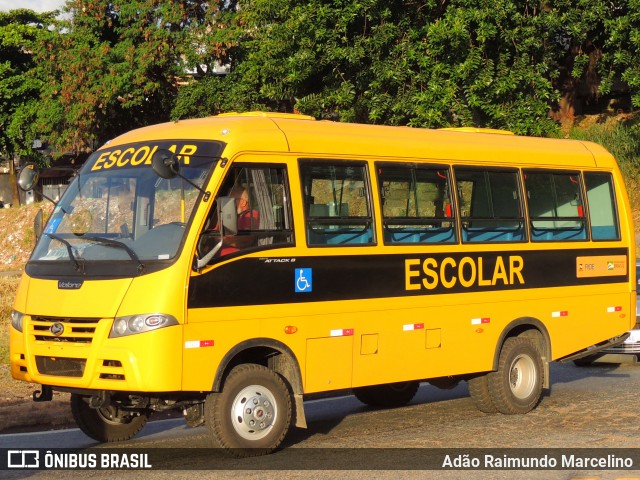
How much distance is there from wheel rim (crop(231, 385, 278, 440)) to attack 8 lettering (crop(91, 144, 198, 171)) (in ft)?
6.75

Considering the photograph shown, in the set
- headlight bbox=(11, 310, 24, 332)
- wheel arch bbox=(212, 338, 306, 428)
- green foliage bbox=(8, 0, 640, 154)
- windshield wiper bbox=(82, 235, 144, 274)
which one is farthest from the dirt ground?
green foliage bbox=(8, 0, 640, 154)

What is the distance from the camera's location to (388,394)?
12867 millimetres

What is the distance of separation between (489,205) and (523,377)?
2.02 meters

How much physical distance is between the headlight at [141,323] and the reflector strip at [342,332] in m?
1.79

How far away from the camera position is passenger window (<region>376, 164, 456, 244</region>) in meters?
10.8

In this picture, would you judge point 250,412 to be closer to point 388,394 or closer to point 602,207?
point 388,394

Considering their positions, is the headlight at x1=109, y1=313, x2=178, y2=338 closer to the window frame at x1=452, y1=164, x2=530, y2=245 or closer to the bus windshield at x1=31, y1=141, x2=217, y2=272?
the bus windshield at x1=31, y1=141, x2=217, y2=272

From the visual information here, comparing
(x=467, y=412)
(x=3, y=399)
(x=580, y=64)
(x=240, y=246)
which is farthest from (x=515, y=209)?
(x=580, y=64)

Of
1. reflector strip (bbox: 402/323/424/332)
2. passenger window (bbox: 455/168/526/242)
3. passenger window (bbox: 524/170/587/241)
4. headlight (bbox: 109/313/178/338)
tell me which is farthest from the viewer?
passenger window (bbox: 524/170/587/241)

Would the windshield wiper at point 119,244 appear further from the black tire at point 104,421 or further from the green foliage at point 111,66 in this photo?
the green foliage at point 111,66

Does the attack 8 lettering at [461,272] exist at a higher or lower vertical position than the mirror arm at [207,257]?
lower

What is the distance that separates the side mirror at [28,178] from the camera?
32.9 ft

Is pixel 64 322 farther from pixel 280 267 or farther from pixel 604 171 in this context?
pixel 604 171

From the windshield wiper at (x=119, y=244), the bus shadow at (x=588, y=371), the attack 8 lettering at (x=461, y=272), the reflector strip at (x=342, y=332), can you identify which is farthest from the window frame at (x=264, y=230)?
the bus shadow at (x=588, y=371)
